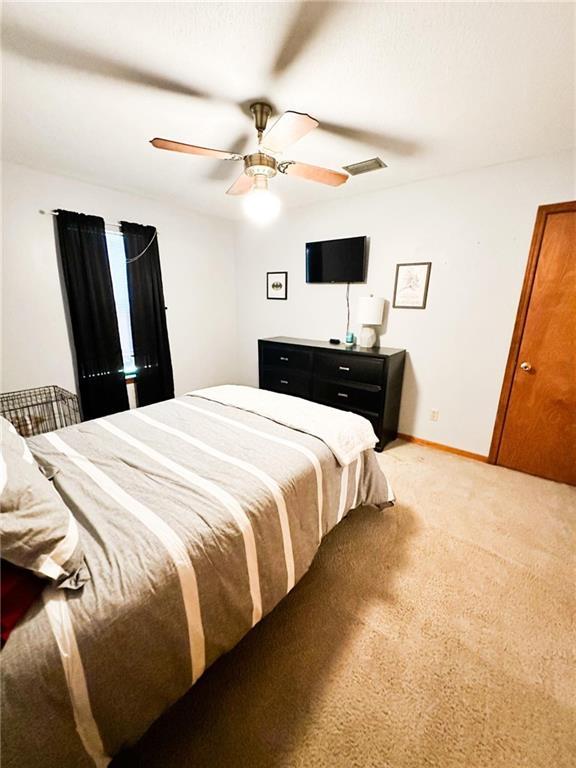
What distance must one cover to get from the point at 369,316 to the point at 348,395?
81 cm

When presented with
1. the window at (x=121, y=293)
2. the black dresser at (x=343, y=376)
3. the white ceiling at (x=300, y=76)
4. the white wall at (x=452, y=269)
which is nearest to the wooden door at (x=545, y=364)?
the white wall at (x=452, y=269)

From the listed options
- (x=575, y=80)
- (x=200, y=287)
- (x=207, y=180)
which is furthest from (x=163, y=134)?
(x=575, y=80)

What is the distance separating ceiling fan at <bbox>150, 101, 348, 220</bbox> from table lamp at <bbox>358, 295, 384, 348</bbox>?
4.09ft

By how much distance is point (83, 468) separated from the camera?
136 centimetres

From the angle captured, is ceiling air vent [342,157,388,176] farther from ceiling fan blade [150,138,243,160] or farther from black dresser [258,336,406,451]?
black dresser [258,336,406,451]

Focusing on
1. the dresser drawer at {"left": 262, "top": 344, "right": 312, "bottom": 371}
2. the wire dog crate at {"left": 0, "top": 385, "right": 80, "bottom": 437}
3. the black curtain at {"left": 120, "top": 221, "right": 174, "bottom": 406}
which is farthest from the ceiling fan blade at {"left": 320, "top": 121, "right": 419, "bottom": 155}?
the wire dog crate at {"left": 0, "top": 385, "right": 80, "bottom": 437}

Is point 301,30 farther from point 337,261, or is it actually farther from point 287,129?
point 337,261

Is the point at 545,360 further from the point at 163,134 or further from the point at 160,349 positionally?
the point at 160,349

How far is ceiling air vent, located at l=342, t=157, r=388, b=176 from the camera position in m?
2.31

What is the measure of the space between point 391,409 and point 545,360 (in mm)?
1248

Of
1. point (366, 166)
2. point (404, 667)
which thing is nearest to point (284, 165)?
point (366, 166)

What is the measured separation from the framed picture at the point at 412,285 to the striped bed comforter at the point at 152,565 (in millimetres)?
1829

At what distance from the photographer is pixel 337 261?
3.25m

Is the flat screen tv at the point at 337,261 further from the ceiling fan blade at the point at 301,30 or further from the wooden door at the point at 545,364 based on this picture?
the ceiling fan blade at the point at 301,30
